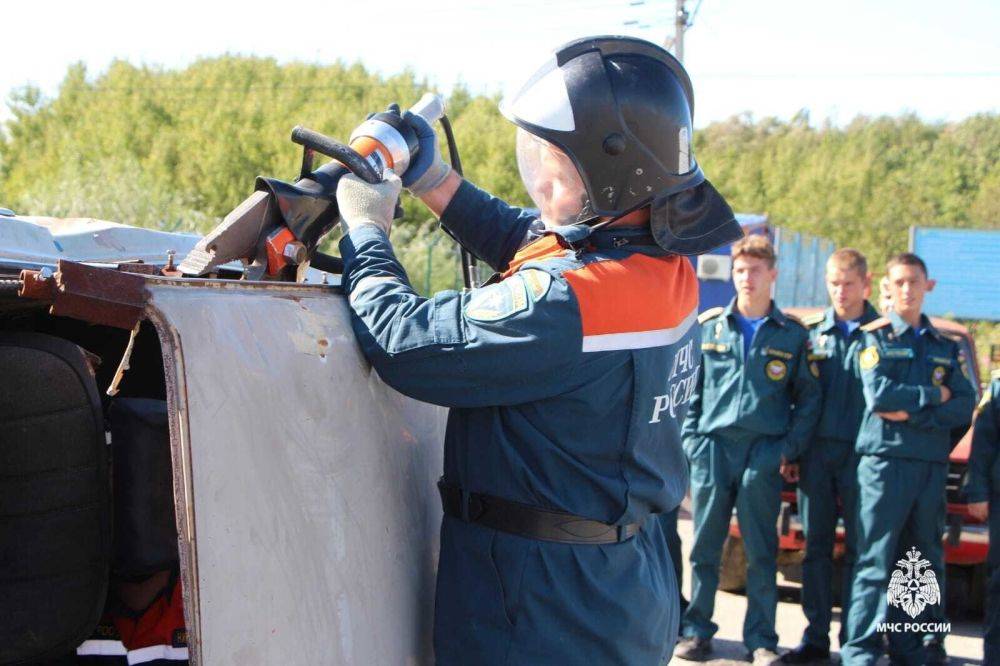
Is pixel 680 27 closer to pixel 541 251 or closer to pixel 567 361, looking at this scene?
pixel 541 251

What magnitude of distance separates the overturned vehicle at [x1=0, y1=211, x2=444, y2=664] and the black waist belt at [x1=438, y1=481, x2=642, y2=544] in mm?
130

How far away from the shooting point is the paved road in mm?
5145

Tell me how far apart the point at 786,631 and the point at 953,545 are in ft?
3.37

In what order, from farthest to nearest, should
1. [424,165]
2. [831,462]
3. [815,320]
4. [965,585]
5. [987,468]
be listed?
[965,585] → [815,320] → [831,462] → [987,468] → [424,165]

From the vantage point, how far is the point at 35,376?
1.70 meters

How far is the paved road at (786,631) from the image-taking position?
16.9 feet

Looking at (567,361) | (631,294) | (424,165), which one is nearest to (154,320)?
(567,361)

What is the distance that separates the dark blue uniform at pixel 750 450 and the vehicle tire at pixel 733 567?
2.97 feet

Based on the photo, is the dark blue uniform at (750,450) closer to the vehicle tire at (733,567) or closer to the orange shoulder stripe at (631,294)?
the vehicle tire at (733,567)

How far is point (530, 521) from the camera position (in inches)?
74.5

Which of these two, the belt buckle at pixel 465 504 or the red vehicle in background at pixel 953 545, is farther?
the red vehicle in background at pixel 953 545

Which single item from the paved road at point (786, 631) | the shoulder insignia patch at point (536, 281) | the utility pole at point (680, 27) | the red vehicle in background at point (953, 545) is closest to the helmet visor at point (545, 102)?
the shoulder insignia patch at point (536, 281)

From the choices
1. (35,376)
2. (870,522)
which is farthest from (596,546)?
(870,522)

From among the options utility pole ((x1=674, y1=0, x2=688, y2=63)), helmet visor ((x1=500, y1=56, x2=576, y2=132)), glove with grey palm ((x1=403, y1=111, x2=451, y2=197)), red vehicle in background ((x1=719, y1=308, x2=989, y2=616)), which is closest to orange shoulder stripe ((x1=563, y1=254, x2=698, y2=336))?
helmet visor ((x1=500, y1=56, x2=576, y2=132))
